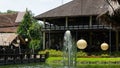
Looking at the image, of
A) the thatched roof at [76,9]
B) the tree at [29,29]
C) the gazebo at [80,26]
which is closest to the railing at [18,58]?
the gazebo at [80,26]

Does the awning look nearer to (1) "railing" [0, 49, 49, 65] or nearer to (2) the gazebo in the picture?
(2) the gazebo

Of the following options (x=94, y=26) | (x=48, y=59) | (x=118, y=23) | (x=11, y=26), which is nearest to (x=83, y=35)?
(x=94, y=26)

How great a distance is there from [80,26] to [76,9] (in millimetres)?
3010

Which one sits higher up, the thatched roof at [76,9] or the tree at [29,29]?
the thatched roof at [76,9]

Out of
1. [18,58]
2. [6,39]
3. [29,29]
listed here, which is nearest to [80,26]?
[18,58]

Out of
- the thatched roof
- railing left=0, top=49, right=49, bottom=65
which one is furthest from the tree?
railing left=0, top=49, right=49, bottom=65

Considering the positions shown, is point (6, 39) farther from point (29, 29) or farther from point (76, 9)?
point (76, 9)

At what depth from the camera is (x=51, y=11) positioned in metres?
51.3

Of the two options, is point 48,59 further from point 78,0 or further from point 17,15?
point 17,15

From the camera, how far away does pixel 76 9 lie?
4994cm

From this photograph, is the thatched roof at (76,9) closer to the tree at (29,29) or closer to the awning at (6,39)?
the awning at (6,39)

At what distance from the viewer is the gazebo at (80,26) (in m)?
47.5

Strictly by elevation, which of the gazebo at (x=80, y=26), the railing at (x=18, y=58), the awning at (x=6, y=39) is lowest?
the railing at (x=18, y=58)

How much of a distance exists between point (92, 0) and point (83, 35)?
197 inches
